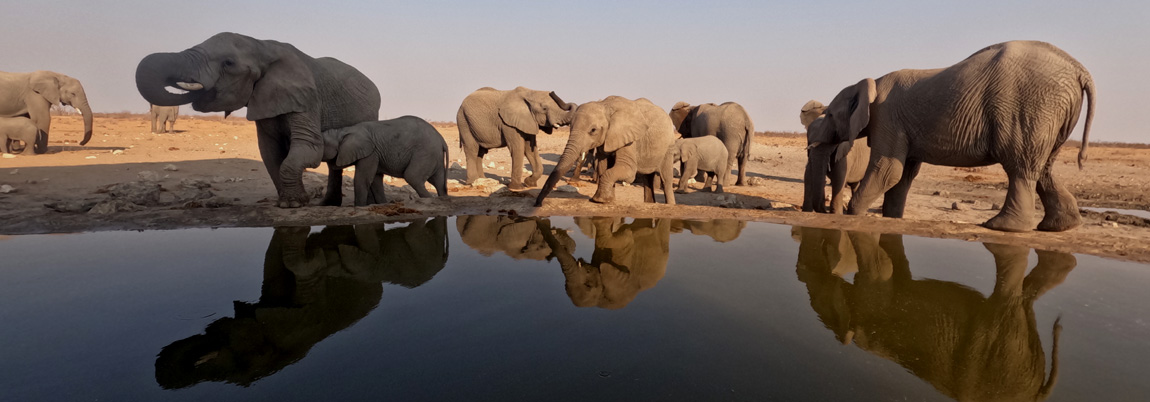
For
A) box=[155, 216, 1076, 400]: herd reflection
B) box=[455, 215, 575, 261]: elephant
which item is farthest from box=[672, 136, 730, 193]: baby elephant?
box=[455, 215, 575, 261]: elephant

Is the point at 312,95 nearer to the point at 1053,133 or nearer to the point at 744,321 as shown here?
the point at 744,321

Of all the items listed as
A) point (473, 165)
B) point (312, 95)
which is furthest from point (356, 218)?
point (473, 165)

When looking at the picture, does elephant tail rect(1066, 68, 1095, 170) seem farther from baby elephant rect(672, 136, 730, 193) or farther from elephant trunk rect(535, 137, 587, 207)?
baby elephant rect(672, 136, 730, 193)

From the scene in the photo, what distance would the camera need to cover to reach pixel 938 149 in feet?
20.8

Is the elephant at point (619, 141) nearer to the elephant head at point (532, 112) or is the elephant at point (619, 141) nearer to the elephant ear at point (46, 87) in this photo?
the elephant head at point (532, 112)

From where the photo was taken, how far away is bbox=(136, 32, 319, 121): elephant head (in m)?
5.62

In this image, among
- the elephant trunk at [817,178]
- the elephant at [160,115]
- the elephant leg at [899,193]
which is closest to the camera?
the elephant leg at [899,193]

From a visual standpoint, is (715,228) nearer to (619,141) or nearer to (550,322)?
(619,141)

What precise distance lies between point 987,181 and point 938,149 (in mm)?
11324

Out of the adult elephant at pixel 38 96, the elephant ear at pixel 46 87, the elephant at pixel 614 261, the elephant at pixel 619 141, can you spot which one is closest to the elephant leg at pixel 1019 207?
the elephant at pixel 614 261

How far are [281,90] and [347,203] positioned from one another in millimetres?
2303

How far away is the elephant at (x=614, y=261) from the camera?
3.59 m

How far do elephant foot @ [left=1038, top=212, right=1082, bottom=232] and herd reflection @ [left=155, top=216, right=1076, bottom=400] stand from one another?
4.76 feet

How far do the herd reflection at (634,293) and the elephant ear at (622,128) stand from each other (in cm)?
217
